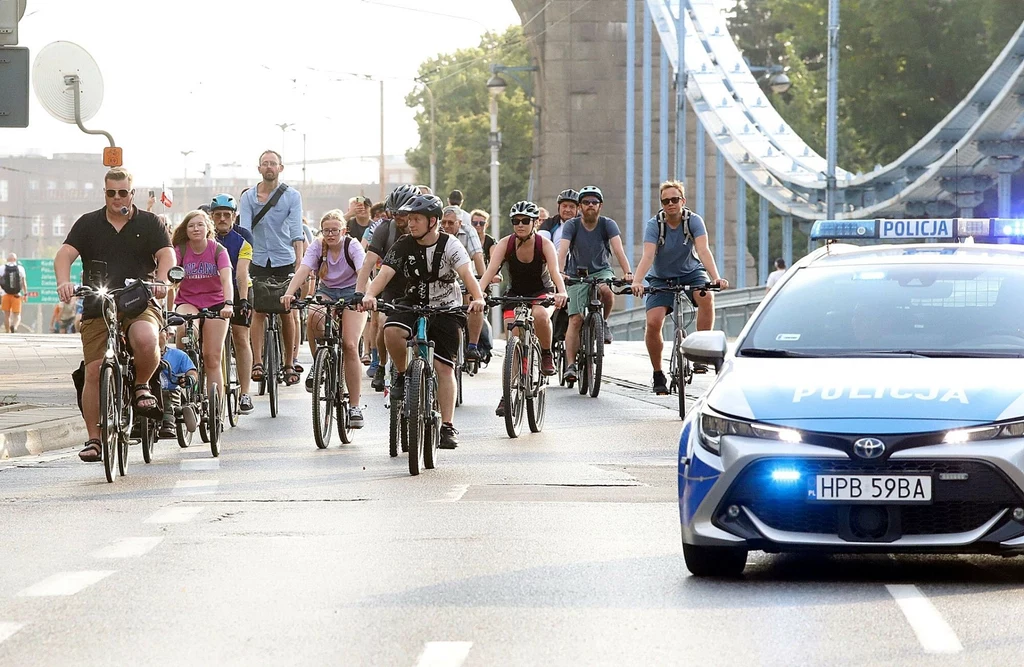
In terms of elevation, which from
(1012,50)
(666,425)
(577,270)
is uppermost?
(1012,50)

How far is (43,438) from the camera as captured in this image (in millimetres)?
14266

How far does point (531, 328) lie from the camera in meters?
14.8

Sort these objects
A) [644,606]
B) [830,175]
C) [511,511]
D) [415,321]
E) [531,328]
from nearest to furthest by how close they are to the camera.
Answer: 1. [644,606]
2. [511,511]
3. [415,321]
4. [531,328]
5. [830,175]

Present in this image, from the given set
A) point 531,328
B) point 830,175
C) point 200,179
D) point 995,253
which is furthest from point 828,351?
point 200,179

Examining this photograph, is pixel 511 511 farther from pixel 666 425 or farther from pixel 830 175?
pixel 830 175

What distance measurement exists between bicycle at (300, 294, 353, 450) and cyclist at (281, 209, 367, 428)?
59 mm

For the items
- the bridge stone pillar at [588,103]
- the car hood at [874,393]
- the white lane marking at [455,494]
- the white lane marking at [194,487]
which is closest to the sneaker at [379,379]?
the white lane marking at [194,487]

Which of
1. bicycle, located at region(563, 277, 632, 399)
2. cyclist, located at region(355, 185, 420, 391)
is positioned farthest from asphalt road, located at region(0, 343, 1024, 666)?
bicycle, located at region(563, 277, 632, 399)

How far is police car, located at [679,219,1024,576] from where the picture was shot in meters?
7.21

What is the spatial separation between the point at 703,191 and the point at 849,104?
19.2 feet

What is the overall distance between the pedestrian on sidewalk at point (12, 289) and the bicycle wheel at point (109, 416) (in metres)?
31.1

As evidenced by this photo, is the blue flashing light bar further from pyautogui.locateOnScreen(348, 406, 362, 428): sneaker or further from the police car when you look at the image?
the police car

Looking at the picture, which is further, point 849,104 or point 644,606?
point 849,104

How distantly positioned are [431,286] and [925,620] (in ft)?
20.1
